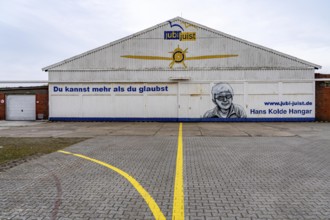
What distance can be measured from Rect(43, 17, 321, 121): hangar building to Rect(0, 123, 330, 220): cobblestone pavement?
13663mm

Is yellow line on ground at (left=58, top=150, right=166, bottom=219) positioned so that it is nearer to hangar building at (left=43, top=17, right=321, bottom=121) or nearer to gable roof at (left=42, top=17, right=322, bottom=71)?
hangar building at (left=43, top=17, right=321, bottom=121)

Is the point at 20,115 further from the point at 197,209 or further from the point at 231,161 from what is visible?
the point at 197,209

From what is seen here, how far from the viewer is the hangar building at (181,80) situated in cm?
2277

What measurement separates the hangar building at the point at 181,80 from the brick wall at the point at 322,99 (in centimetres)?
58

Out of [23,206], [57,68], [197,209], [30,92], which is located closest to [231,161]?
[197,209]

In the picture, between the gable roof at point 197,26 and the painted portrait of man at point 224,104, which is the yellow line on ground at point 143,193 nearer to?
the painted portrait of man at point 224,104

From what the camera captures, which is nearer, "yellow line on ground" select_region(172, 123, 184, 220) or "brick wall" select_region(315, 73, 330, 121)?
"yellow line on ground" select_region(172, 123, 184, 220)

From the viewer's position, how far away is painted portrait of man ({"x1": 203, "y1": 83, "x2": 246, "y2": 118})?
75.8 ft

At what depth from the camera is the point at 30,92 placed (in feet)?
84.5

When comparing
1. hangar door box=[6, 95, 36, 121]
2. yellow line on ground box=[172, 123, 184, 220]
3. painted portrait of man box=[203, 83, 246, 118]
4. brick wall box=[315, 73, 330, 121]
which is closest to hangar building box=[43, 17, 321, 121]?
painted portrait of man box=[203, 83, 246, 118]

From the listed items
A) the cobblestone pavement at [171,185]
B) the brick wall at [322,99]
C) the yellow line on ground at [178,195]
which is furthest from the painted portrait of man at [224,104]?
the yellow line on ground at [178,195]

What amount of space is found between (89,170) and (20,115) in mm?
22414

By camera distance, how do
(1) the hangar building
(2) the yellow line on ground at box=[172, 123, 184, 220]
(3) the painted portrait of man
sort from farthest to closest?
(3) the painted portrait of man < (1) the hangar building < (2) the yellow line on ground at box=[172, 123, 184, 220]

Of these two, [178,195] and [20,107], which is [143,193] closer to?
[178,195]
